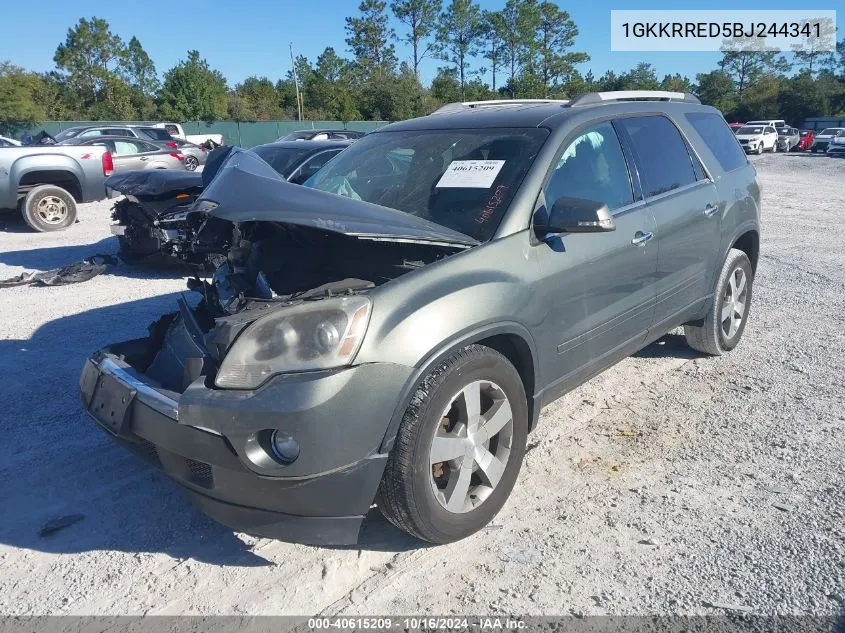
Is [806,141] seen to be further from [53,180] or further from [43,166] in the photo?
[43,166]

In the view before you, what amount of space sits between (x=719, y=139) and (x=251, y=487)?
4.20m

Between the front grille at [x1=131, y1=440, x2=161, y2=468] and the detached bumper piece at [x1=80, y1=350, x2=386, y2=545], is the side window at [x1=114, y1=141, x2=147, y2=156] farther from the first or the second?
the detached bumper piece at [x1=80, y1=350, x2=386, y2=545]

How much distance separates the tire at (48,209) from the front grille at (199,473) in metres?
10.2

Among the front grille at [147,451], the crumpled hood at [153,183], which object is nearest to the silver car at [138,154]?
the crumpled hood at [153,183]

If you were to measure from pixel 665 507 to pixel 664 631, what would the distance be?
2.76 feet

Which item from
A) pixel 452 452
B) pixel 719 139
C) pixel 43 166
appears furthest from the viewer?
pixel 43 166

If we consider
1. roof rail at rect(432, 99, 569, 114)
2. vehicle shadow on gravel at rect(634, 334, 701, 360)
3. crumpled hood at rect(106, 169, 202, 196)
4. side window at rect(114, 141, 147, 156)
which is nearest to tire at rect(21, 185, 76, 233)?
crumpled hood at rect(106, 169, 202, 196)

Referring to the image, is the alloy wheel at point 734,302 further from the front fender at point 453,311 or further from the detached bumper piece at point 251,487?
the detached bumper piece at point 251,487

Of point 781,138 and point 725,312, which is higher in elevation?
point 781,138

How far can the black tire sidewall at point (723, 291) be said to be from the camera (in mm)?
4761

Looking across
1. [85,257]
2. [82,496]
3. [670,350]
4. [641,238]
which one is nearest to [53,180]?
[85,257]

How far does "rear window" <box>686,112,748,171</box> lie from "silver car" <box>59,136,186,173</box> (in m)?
13.8

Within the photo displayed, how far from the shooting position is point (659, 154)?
4184 millimetres

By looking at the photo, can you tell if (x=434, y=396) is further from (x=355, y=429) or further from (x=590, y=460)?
(x=590, y=460)
